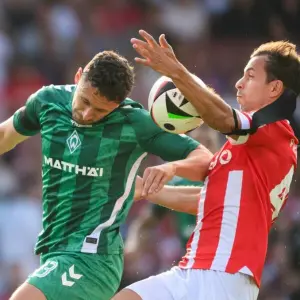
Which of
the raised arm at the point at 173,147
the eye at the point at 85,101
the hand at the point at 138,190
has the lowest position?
the hand at the point at 138,190

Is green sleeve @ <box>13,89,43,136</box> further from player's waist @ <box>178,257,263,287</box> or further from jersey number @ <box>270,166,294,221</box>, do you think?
jersey number @ <box>270,166,294,221</box>

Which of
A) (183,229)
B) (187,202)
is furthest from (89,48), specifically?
(187,202)

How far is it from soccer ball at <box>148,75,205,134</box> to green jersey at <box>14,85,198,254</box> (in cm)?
26

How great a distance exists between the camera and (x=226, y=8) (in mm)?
14820

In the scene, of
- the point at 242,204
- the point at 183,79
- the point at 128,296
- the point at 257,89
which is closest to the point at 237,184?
the point at 242,204

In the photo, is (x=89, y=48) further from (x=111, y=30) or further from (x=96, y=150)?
(x=96, y=150)

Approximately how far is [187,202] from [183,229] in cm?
231

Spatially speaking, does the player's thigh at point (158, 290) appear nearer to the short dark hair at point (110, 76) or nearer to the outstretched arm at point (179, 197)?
the outstretched arm at point (179, 197)

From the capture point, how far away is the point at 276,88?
5.47 m

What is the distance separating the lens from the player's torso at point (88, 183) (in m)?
5.82

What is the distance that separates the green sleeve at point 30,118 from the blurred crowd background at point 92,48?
5092 mm

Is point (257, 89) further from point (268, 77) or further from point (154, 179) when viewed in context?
point (154, 179)

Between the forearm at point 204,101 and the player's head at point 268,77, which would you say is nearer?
the forearm at point 204,101

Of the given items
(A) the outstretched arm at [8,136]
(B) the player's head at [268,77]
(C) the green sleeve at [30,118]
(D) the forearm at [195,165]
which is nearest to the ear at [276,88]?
(B) the player's head at [268,77]
